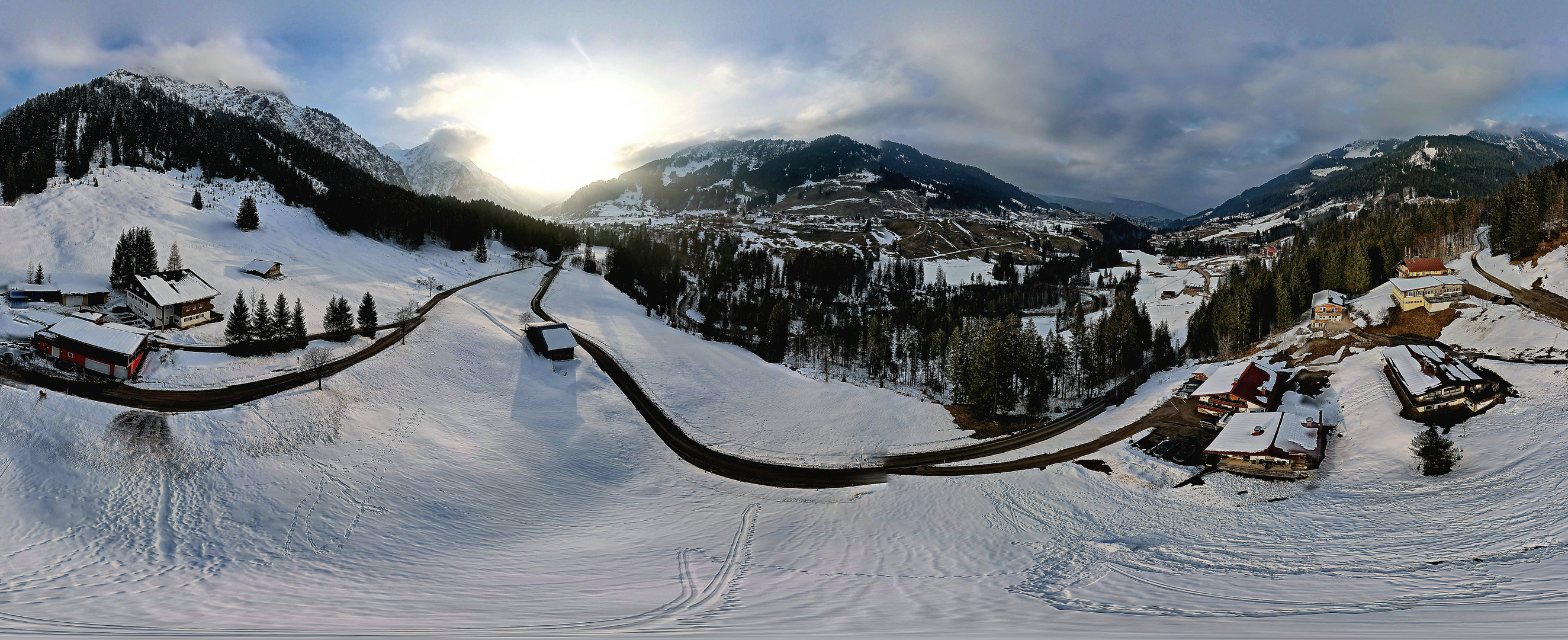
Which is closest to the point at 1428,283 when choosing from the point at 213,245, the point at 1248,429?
the point at 1248,429

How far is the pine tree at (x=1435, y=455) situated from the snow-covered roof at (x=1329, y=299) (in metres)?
44.2

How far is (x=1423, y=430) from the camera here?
119 ft

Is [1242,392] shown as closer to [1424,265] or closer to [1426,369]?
[1426,369]

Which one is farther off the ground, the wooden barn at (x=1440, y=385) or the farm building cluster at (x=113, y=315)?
the wooden barn at (x=1440, y=385)

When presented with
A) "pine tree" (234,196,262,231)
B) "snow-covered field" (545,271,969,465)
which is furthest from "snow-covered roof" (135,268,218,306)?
"pine tree" (234,196,262,231)

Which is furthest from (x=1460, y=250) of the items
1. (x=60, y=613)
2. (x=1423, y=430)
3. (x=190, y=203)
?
(x=190, y=203)

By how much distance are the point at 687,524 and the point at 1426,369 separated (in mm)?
59371

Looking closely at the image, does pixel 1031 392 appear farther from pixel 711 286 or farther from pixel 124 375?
pixel 711 286

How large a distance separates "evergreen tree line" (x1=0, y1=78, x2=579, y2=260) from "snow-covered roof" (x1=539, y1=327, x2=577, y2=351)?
247ft

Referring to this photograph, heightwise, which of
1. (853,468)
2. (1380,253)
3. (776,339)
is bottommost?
(853,468)

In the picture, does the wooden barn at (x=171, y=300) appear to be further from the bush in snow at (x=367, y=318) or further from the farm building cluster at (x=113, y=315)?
the bush in snow at (x=367, y=318)

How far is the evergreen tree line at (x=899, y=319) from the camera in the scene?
60844 millimetres

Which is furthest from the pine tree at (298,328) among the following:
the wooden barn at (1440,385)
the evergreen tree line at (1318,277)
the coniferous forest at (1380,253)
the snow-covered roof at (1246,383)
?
the coniferous forest at (1380,253)

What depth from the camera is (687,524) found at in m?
29.1
